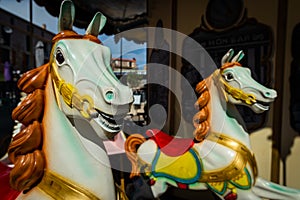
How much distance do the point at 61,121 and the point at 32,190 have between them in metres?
0.21

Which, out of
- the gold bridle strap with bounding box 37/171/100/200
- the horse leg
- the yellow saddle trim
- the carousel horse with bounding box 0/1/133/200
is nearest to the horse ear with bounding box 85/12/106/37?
the carousel horse with bounding box 0/1/133/200

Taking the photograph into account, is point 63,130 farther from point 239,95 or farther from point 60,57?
point 239,95

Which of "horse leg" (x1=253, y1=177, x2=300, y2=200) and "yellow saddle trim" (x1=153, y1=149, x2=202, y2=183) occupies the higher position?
"yellow saddle trim" (x1=153, y1=149, x2=202, y2=183)

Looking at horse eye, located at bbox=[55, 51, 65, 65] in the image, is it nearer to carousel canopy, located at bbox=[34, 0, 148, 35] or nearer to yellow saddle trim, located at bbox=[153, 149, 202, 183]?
yellow saddle trim, located at bbox=[153, 149, 202, 183]

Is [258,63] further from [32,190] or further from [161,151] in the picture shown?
[32,190]

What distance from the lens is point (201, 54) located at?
2.03 m

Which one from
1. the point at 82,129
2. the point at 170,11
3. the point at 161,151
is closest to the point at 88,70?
the point at 82,129

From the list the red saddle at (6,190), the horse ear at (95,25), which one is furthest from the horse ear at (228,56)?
the red saddle at (6,190)

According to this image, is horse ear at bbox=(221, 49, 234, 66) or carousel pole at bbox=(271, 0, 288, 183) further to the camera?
carousel pole at bbox=(271, 0, 288, 183)

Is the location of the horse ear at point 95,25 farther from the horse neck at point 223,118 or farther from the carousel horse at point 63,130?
the horse neck at point 223,118

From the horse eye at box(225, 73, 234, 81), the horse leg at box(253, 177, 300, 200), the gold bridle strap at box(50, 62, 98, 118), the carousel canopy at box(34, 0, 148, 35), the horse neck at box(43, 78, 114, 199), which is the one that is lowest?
the horse leg at box(253, 177, 300, 200)

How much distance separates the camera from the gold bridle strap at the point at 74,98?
1.77ft

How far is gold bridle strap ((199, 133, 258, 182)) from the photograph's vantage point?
1194 mm

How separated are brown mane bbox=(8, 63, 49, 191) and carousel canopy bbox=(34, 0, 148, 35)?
1.73 m
